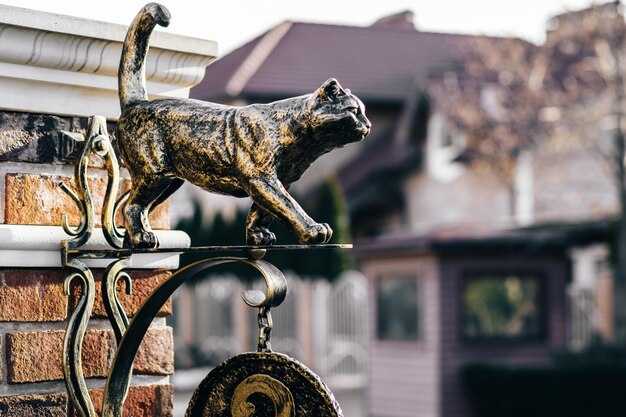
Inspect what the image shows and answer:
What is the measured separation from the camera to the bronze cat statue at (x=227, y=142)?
5.91 ft

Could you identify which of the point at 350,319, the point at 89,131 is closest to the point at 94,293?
the point at 89,131

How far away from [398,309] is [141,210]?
1456 centimetres

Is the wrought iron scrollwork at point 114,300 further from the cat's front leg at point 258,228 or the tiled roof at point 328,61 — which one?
the tiled roof at point 328,61

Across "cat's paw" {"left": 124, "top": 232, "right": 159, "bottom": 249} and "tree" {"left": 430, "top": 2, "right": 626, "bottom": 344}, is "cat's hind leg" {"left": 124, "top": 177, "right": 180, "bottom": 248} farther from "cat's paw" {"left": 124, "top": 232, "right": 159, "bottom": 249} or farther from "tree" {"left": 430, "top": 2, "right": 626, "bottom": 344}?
"tree" {"left": 430, "top": 2, "right": 626, "bottom": 344}

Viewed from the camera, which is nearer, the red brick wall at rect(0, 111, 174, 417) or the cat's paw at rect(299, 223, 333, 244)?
the cat's paw at rect(299, 223, 333, 244)

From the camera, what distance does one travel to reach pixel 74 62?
6.66 feet

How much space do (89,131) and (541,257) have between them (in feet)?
47.1

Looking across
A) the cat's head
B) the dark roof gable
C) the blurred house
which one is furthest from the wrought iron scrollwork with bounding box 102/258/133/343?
the dark roof gable

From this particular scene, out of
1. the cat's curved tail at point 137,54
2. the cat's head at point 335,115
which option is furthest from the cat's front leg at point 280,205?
the cat's curved tail at point 137,54

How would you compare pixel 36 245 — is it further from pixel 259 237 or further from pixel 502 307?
pixel 502 307

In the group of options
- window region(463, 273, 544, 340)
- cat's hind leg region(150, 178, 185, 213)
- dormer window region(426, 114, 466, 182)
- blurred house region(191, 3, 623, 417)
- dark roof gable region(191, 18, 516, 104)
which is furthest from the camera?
dark roof gable region(191, 18, 516, 104)

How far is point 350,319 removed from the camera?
21.4 m

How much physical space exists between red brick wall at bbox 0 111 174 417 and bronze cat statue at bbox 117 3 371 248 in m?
0.15

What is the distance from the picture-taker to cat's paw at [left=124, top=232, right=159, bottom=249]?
1935 millimetres
